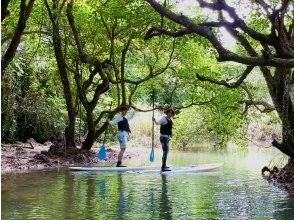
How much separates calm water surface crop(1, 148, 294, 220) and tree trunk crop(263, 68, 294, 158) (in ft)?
3.58

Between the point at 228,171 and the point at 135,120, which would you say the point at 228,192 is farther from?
the point at 135,120

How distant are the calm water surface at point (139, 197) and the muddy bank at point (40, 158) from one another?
148cm

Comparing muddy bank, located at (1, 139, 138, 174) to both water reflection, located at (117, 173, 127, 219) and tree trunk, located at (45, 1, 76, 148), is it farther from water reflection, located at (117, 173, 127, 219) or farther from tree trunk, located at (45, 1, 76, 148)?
water reflection, located at (117, 173, 127, 219)

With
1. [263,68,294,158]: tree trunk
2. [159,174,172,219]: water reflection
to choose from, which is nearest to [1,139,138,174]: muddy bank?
[159,174,172,219]: water reflection

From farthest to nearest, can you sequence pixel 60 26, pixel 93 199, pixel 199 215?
1. pixel 60 26
2. pixel 93 199
3. pixel 199 215

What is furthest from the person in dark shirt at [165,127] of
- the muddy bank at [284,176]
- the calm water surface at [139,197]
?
the muddy bank at [284,176]

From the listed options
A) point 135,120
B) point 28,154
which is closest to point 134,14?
point 28,154

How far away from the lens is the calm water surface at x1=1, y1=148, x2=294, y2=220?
27.6 ft

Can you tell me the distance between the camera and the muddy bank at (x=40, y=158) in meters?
15.9

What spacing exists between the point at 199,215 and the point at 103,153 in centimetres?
938

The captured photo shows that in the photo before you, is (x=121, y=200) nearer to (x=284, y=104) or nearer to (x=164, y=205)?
(x=164, y=205)

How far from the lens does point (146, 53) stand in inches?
858

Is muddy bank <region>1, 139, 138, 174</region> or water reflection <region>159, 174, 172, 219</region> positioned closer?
water reflection <region>159, 174, 172, 219</region>

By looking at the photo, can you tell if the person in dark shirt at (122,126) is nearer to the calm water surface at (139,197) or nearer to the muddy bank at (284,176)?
the calm water surface at (139,197)
